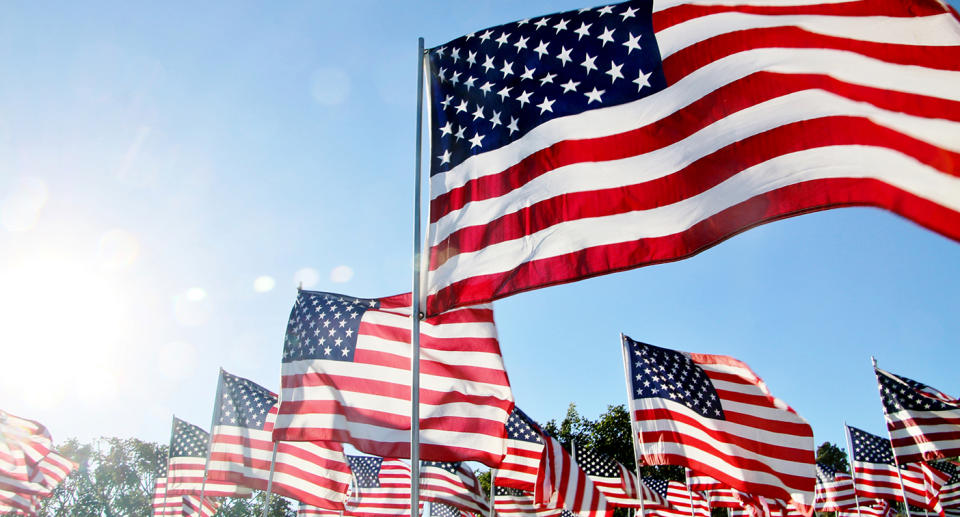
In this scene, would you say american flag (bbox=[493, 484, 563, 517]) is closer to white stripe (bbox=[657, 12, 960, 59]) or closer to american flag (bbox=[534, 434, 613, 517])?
american flag (bbox=[534, 434, 613, 517])

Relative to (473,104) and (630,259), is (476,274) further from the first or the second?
(473,104)

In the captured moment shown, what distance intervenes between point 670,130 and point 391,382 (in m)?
6.29

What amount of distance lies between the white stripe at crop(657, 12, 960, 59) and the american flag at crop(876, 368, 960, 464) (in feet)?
43.9

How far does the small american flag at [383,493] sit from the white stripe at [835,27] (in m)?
20.0

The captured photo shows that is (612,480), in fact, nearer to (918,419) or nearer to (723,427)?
(918,419)

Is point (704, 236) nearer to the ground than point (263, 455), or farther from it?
farther from it

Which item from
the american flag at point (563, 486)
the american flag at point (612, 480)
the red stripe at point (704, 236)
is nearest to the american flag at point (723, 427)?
the american flag at point (563, 486)

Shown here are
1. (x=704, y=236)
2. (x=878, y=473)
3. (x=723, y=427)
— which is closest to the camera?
(x=704, y=236)

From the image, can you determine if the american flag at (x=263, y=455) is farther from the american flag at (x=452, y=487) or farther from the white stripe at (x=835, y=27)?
the white stripe at (x=835, y=27)

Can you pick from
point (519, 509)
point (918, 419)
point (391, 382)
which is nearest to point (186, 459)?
point (519, 509)

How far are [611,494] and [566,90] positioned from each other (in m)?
20.0

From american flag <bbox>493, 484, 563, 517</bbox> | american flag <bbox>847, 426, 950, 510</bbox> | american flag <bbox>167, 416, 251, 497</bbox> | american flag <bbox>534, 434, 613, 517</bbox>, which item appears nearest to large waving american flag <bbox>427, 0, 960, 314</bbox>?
american flag <bbox>534, 434, 613, 517</bbox>

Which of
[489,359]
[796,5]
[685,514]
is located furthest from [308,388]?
[685,514]

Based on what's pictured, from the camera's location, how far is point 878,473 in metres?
24.2
